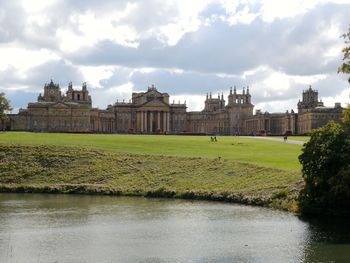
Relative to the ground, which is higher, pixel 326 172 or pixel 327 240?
pixel 326 172

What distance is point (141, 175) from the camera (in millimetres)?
54750

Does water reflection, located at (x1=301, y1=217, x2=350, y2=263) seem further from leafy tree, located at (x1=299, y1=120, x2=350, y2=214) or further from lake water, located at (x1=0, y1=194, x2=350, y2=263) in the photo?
leafy tree, located at (x1=299, y1=120, x2=350, y2=214)

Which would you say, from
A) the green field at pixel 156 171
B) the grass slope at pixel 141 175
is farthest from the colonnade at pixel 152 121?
the grass slope at pixel 141 175

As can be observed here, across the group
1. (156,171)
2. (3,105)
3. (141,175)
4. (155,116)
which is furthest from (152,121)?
(141,175)

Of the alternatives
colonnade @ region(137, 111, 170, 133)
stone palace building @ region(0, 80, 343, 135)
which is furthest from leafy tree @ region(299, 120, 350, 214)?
colonnade @ region(137, 111, 170, 133)

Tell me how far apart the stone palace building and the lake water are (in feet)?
398

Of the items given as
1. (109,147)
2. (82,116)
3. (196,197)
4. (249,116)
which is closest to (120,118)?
(82,116)

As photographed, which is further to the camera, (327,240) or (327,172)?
(327,172)

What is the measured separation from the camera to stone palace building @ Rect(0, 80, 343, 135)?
163 meters

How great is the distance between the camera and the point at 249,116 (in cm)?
18388

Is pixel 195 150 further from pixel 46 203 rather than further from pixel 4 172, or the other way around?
pixel 46 203

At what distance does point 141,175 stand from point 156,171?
1546mm

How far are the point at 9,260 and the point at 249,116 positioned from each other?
531ft

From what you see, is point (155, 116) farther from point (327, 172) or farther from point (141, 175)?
point (327, 172)
